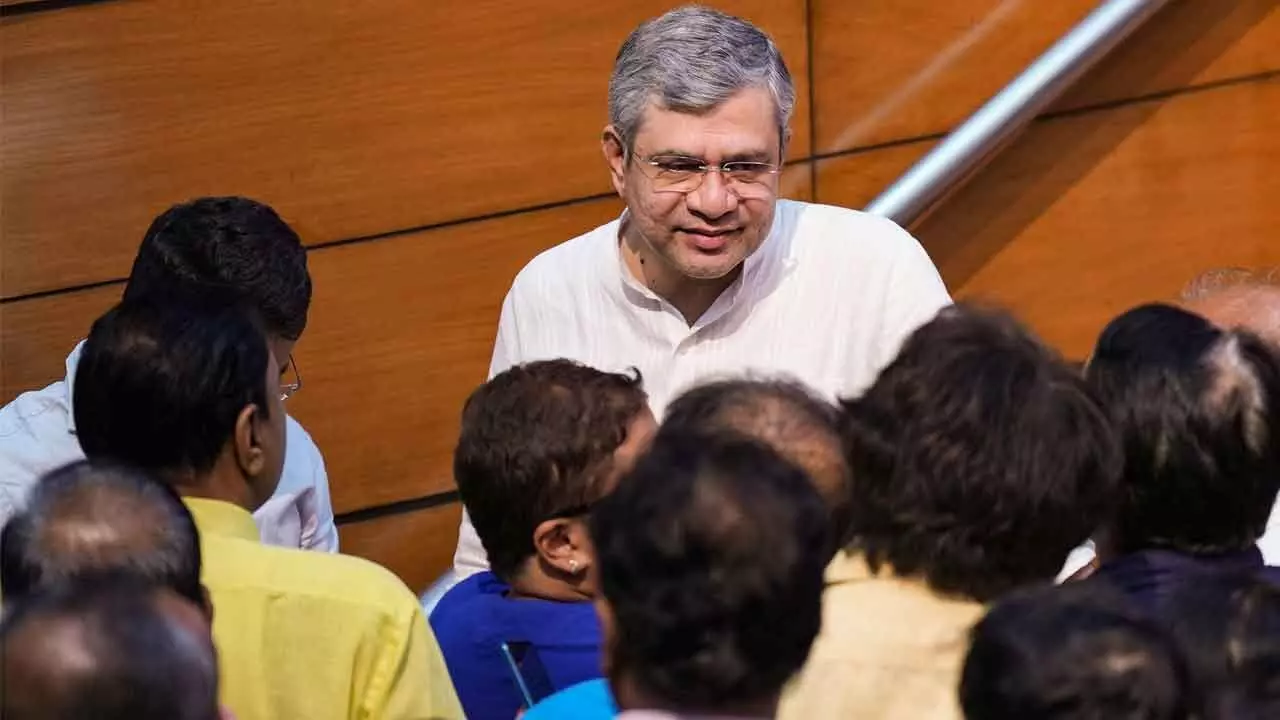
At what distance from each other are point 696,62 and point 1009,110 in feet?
3.73

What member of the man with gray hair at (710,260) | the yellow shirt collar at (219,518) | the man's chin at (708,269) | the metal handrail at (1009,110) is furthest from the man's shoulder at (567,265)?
the yellow shirt collar at (219,518)

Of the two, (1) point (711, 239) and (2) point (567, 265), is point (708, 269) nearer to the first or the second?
(1) point (711, 239)

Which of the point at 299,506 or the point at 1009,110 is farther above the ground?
the point at 1009,110

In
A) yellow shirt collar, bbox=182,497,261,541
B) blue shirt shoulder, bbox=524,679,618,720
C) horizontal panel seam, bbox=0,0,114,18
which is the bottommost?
blue shirt shoulder, bbox=524,679,618,720

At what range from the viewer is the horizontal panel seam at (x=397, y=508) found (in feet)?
11.5

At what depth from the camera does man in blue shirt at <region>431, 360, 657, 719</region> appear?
2.05 meters

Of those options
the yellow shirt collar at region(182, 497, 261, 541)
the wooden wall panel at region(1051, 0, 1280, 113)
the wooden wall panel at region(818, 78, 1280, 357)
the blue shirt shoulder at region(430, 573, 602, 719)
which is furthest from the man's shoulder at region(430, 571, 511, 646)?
the wooden wall panel at region(1051, 0, 1280, 113)

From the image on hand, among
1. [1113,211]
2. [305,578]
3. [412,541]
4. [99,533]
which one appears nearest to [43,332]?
[412,541]

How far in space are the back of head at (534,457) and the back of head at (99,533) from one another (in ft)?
1.32

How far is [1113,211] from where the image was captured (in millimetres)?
4016

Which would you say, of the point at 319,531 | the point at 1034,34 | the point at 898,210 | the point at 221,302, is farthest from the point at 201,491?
the point at 1034,34

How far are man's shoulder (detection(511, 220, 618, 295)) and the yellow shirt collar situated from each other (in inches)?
37.5

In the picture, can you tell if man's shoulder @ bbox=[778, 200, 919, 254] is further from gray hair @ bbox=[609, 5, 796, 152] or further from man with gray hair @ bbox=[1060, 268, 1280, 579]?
man with gray hair @ bbox=[1060, 268, 1280, 579]

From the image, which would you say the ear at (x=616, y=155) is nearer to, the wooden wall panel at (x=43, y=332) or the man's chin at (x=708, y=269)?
the man's chin at (x=708, y=269)
